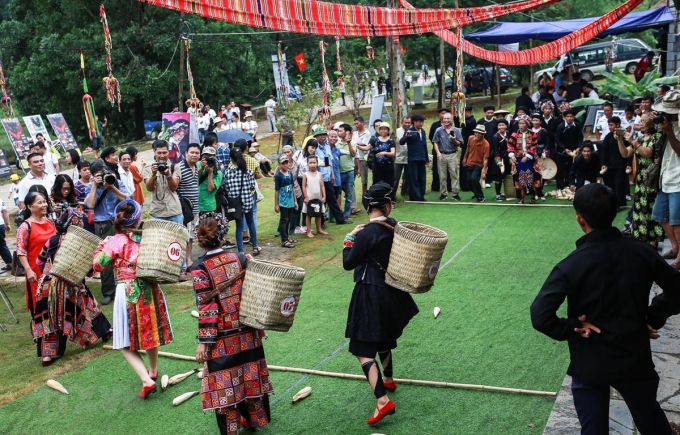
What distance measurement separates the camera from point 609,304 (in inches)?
137

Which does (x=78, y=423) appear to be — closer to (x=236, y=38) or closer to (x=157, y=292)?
(x=157, y=292)

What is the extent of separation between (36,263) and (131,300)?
6.92ft

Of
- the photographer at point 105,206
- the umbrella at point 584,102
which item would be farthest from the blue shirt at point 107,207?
the umbrella at point 584,102

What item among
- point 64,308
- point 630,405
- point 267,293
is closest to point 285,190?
point 64,308

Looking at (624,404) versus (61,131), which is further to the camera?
(61,131)

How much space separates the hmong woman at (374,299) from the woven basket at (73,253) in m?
2.62

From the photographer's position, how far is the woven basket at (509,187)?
1352 centimetres

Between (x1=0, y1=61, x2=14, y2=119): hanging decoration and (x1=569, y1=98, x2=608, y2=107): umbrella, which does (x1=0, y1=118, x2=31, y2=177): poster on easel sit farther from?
(x1=569, y1=98, x2=608, y2=107): umbrella

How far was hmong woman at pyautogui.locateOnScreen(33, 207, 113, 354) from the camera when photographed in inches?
274

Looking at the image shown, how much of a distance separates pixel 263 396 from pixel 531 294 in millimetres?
3860

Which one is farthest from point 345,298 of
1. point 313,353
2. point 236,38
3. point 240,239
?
point 236,38

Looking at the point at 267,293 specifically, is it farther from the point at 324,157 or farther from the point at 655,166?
the point at 324,157

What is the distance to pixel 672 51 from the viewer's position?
43.0ft

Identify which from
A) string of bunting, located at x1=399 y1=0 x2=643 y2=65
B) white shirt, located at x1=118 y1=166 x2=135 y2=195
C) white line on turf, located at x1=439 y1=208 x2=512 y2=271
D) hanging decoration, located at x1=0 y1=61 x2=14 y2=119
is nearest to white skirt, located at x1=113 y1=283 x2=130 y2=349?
white shirt, located at x1=118 y1=166 x2=135 y2=195
